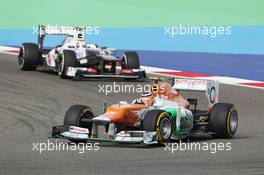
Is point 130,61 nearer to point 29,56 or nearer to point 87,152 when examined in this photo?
point 29,56

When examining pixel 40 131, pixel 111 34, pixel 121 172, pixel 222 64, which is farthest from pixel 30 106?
pixel 111 34

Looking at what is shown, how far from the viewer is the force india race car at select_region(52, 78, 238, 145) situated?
38.2ft

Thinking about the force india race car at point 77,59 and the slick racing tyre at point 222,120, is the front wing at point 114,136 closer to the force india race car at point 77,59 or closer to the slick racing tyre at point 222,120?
the slick racing tyre at point 222,120

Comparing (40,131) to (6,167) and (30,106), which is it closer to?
(30,106)

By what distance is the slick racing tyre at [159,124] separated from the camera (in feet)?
38.1

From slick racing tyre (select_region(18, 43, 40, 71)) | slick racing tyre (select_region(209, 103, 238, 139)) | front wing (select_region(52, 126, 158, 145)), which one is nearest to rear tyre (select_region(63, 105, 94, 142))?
front wing (select_region(52, 126, 158, 145))

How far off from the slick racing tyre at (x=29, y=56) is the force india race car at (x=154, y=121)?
8.98 metres

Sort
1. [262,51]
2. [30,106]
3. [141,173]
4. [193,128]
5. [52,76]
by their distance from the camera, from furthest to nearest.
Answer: [262,51] → [52,76] → [30,106] → [193,128] → [141,173]

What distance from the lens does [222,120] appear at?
41.8ft

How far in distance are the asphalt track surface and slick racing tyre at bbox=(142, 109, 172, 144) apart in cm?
24

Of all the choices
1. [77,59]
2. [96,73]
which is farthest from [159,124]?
[77,59]

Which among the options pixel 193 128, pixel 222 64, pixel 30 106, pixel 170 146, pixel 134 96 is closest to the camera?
pixel 170 146

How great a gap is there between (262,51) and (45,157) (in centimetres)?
1840

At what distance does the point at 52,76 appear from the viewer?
2117 centimetres
